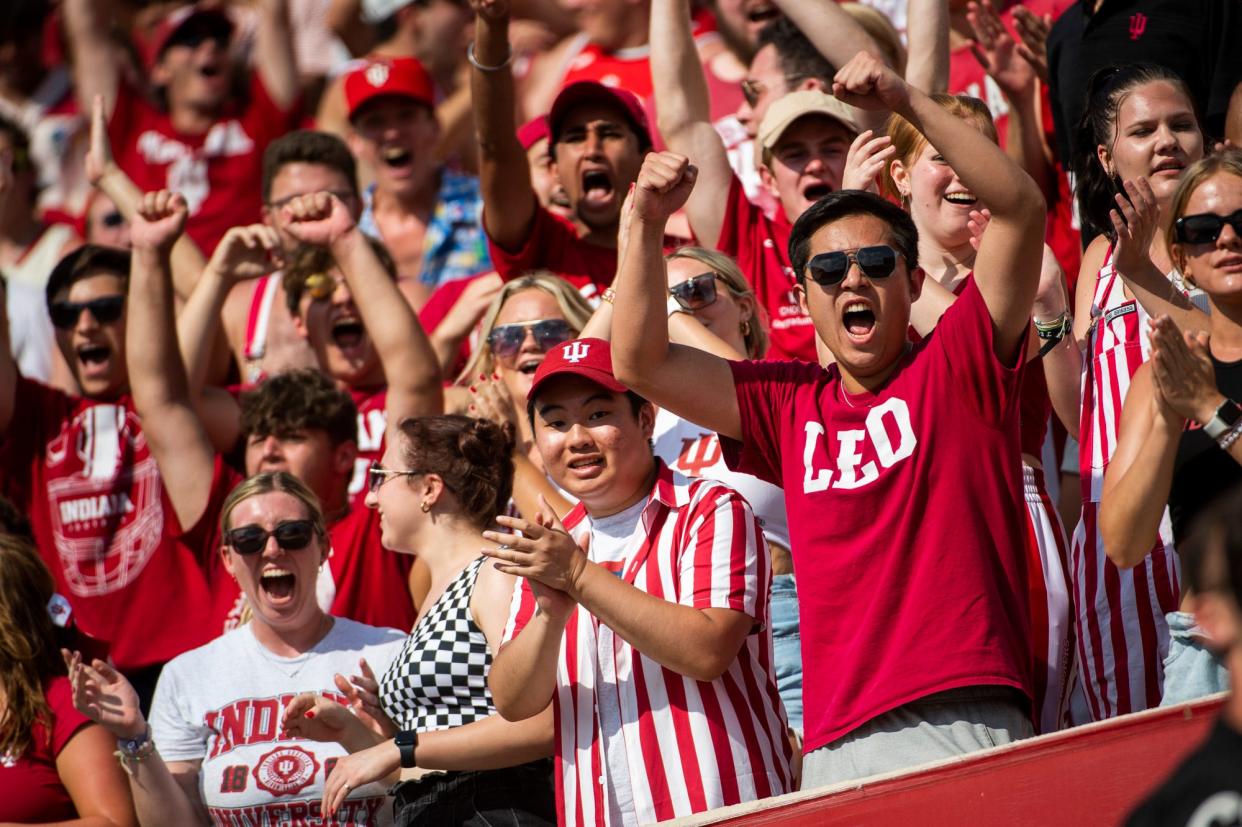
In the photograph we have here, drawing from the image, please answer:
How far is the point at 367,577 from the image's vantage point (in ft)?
18.6

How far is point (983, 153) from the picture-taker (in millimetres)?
3562

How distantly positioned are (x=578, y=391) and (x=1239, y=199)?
1.48 m

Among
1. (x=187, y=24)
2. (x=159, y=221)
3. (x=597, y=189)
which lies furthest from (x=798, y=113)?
(x=187, y=24)

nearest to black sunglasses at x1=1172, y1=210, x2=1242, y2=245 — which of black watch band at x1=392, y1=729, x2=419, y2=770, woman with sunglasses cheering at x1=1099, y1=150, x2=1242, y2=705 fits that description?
woman with sunglasses cheering at x1=1099, y1=150, x2=1242, y2=705

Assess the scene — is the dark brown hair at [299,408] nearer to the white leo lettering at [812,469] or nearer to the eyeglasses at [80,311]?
the eyeglasses at [80,311]

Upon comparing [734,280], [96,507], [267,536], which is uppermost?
[734,280]

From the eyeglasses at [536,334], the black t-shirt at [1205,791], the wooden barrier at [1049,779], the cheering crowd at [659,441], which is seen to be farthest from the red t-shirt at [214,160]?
the black t-shirt at [1205,791]

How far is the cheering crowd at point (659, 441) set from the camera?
11.6 ft

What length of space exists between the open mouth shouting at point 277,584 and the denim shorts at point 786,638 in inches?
55.3

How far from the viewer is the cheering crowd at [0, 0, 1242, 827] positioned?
355 cm

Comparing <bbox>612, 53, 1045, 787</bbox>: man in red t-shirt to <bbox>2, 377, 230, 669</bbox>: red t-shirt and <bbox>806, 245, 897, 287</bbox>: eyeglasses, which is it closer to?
<bbox>806, 245, 897, 287</bbox>: eyeglasses

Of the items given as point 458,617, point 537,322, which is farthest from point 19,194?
point 458,617

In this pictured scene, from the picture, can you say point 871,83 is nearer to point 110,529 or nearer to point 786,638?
point 786,638

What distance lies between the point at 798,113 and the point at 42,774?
2930 mm
